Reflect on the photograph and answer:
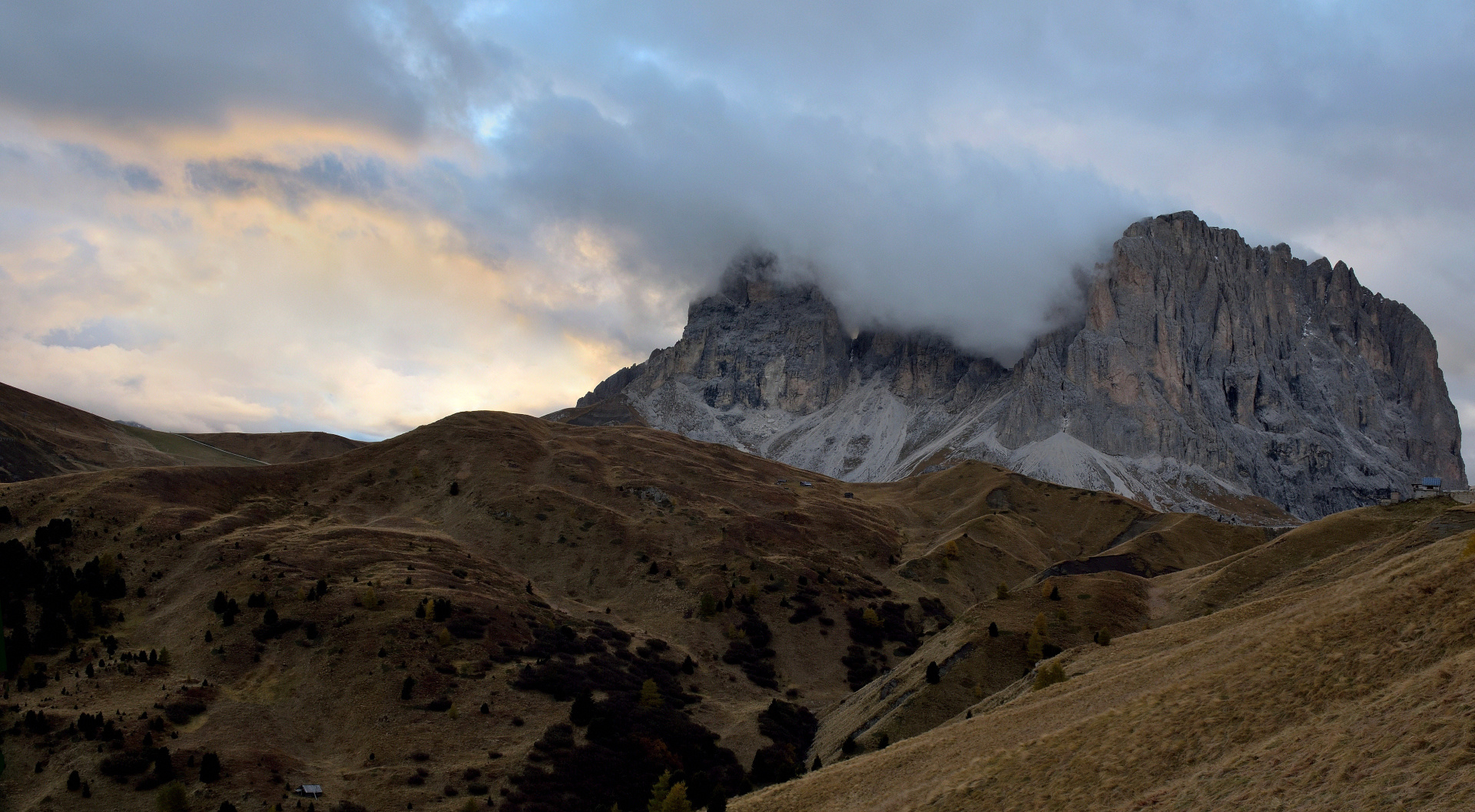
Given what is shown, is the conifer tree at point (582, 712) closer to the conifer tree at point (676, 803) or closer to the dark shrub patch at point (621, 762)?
the dark shrub patch at point (621, 762)

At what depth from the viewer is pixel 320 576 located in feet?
247

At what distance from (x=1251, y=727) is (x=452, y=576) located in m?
71.0

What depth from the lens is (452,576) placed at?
8238 centimetres

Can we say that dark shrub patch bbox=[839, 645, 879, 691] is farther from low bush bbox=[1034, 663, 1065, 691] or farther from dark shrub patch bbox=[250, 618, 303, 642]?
dark shrub patch bbox=[250, 618, 303, 642]

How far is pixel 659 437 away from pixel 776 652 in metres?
84.6

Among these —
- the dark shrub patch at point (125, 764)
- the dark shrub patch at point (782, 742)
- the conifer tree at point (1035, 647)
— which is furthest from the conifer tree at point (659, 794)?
the conifer tree at point (1035, 647)

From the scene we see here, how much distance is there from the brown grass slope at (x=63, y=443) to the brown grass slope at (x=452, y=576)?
42.5m

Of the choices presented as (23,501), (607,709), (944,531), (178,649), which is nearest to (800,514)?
(944,531)

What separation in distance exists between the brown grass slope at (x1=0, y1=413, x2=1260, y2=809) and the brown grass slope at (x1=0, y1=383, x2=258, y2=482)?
42.5m

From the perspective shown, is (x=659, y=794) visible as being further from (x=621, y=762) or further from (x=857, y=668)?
(x=857, y=668)

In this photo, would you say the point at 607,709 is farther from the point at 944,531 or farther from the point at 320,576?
the point at 944,531

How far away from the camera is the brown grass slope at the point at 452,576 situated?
5500 cm

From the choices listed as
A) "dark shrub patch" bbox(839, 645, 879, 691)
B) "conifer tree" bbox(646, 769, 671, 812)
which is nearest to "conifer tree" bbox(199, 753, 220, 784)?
"conifer tree" bbox(646, 769, 671, 812)

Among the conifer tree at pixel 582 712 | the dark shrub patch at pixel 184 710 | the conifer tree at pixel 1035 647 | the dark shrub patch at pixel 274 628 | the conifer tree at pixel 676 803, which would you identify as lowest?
the conifer tree at pixel 676 803
